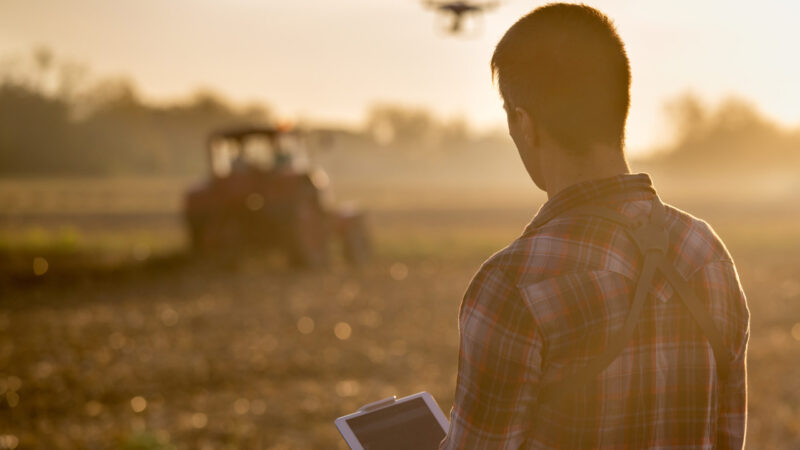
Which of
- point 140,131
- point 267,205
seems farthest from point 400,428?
point 140,131

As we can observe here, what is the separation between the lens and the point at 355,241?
1388cm

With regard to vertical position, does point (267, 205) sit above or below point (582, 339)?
below

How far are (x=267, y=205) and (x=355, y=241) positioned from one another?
2276 millimetres

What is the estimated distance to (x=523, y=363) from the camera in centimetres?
121

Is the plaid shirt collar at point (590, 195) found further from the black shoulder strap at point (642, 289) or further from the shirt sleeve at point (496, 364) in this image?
the shirt sleeve at point (496, 364)

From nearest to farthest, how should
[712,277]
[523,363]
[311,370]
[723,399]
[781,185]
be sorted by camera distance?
[523,363] → [712,277] → [723,399] → [311,370] → [781,185]

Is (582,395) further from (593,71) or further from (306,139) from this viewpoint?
(306,139)

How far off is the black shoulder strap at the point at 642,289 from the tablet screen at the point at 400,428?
423mm

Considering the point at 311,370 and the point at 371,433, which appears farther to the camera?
the point at 311,370

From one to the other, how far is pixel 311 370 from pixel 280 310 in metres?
2.80

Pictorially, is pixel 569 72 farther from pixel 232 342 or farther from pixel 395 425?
pixel 232 342

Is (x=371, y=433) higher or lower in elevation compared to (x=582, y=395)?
lower

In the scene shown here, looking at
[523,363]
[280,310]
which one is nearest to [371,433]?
[523,363]

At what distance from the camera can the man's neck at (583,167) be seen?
1341mm
